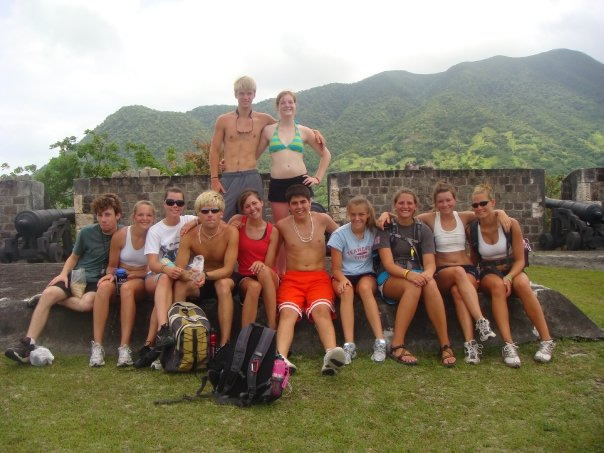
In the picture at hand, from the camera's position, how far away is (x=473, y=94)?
5397 centimetres

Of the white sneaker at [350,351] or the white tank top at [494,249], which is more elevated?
the white tank top at [494,249]

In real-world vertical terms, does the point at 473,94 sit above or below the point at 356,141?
above

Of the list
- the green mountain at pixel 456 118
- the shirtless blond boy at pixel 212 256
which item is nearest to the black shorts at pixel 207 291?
the shirtless blond boy at pixel 212 256

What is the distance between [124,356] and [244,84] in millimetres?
2302

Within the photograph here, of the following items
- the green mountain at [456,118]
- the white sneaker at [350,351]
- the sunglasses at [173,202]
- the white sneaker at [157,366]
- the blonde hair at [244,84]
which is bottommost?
the white sneaker at [157,366]

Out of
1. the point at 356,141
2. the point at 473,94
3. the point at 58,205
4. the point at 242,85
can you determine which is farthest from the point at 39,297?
the point at 473,94

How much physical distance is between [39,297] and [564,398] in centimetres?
369

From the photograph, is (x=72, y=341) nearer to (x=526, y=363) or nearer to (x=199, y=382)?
(x=199, y=382)

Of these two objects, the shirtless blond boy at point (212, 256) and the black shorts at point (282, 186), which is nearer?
the shirtless blond boy at point (212, 256)

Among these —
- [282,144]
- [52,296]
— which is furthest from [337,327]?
[52,296]

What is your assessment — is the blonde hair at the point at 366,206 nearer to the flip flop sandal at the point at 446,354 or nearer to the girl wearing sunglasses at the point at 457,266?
the girl wearing sunglasses at the point at 457,266

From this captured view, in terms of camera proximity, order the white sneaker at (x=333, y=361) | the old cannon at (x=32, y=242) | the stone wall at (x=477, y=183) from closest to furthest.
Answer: the white sneaker at (x=333, y=361) < the old cannon at (x=32, y=242) < the stone wall at (x=477, y=183)

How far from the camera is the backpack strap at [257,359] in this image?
3.29m

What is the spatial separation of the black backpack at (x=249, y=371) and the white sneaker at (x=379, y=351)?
0.87 meters
